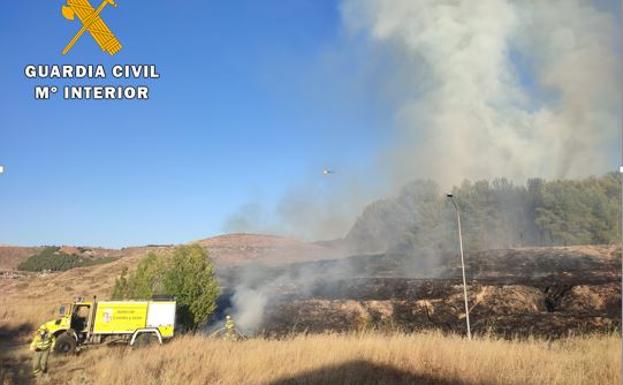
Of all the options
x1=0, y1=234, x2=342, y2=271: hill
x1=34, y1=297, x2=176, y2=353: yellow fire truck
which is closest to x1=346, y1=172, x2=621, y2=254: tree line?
x1=0, y1=234, x2=342, y2=271: hill

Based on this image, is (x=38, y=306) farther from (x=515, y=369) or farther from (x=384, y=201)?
(x=384, y=201)

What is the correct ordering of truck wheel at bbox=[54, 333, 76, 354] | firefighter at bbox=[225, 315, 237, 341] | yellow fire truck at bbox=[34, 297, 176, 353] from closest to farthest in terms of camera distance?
1. truck wheel at bbox=[54, 333, 76, 354]
2. firefighter at bbox=[225, 315, 237, 341]
3. yellow fire truck at bbox=[34, 297, 176, 353]

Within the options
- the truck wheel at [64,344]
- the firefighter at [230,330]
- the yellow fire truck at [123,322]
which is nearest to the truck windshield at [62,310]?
the yellow fire truck at [123,322]

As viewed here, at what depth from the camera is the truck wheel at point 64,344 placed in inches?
761

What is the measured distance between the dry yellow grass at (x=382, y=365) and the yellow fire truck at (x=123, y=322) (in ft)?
22.0

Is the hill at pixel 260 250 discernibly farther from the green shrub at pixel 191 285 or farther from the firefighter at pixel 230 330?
the firefighter at pixel 230 330

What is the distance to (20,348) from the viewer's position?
72.8 feet

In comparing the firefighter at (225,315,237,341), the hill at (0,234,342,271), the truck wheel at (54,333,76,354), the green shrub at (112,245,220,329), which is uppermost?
the hill at (0,234,342,271)

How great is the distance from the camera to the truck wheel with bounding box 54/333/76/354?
19.3 m

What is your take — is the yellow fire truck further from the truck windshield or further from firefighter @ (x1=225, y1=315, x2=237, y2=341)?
firefighter @ (x1=225, y1=315, x2=237, y2=341)

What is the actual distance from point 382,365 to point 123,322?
14572 millimetres

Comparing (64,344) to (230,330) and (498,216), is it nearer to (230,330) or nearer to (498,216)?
(230,330)

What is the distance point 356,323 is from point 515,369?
1744 cm

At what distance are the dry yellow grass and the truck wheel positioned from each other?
217 inches
